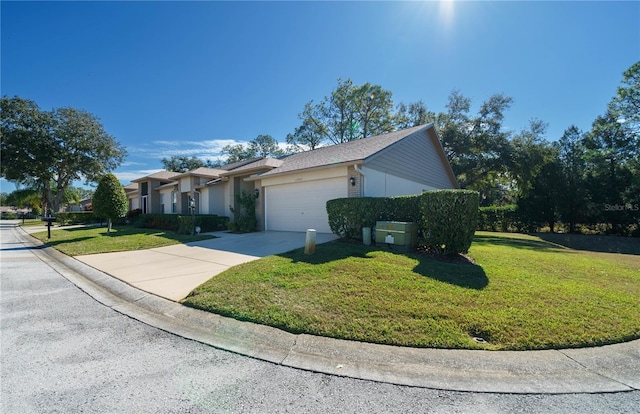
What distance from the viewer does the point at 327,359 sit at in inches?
113

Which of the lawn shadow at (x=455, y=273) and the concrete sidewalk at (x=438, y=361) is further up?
the lawn shadow at (x=455, y=273)

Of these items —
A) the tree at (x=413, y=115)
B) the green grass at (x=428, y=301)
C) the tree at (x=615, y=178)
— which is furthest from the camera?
the tree at (x=413, y=115)

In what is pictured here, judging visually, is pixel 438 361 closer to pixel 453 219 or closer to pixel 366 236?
pixel 453 219

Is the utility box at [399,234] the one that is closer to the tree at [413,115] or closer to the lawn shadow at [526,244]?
the lawn shadow at [526,244]

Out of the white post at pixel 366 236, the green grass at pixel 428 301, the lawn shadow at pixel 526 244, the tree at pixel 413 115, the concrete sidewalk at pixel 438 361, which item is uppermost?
the tree at pixel 413 115

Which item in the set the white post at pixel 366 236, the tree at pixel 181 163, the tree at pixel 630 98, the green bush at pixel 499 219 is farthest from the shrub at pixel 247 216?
the tree at pixel 181 163

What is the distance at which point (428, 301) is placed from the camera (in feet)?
13.5

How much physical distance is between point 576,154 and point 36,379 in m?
33.8

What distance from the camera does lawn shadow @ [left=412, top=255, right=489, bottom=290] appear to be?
503 centimetres

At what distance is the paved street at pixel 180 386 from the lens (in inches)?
84.7

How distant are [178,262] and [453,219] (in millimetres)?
7501

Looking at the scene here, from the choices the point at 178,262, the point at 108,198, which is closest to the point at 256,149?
the point at 108,198

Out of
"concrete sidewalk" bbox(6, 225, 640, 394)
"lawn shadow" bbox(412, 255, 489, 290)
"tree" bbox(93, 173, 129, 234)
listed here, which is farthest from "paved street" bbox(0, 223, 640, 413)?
"tree" bbox(93, 173, 129, 234)

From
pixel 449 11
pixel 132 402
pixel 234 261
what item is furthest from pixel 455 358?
pixel 449 11
